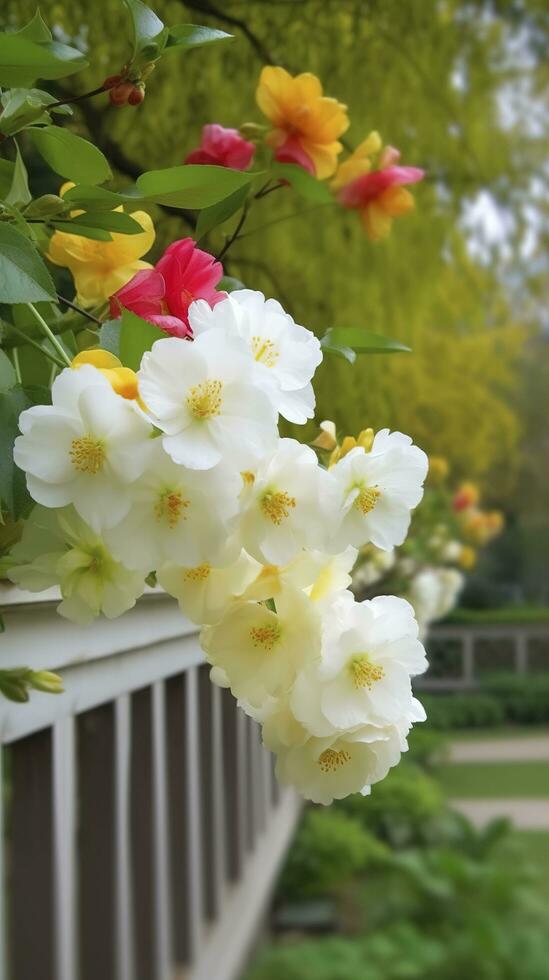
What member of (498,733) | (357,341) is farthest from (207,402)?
(498,733)

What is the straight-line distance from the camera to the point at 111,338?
465 mm

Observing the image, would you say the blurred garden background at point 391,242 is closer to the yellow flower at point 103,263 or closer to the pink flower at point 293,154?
the pink flower at point 293,154

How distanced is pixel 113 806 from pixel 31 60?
1109 mm

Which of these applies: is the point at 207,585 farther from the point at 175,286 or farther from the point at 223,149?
the point at 223,149

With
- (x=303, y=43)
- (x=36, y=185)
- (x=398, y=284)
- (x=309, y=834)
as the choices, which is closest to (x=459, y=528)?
(x=309, y=834)

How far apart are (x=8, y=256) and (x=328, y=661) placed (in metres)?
0.21

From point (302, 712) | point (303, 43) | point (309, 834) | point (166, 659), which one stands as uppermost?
point (303, 43)

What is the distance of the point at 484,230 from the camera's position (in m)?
2.95

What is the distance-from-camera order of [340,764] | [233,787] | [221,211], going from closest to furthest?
[340,764] → [221,211] → [233,787]

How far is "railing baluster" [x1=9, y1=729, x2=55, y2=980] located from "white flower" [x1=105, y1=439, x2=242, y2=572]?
0.77 m

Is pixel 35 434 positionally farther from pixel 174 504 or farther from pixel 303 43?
pixel 303 43

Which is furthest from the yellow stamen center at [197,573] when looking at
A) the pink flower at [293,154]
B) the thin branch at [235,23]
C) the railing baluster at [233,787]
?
the railing baluster at [233,787]

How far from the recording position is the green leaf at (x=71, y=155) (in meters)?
0.51

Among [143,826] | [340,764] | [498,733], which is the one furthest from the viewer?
[498,733]
